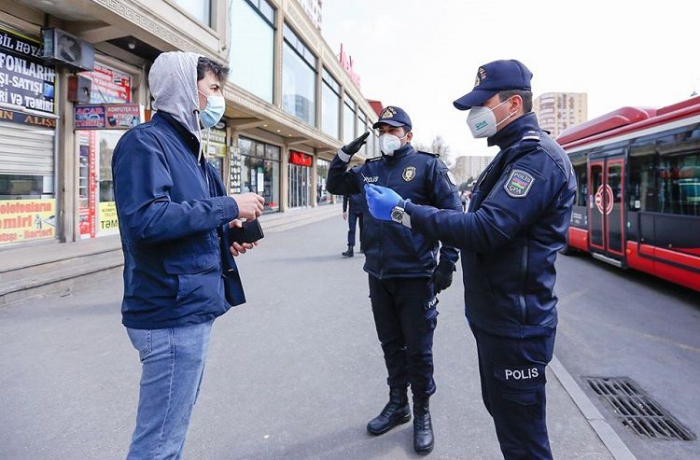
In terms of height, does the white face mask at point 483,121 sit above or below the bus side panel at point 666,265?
above

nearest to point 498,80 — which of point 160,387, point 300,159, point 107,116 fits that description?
point 160,387

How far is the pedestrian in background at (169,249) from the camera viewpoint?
1.48 metres

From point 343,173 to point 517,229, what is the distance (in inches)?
71.1

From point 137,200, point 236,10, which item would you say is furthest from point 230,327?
point 236,10

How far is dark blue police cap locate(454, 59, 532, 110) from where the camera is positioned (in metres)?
1.86

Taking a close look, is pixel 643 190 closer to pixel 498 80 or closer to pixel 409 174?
pixel 409 174

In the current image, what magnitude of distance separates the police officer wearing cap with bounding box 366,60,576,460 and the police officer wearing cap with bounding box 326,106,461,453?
81 cm

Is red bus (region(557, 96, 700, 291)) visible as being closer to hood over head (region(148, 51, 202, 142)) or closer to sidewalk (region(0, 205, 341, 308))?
hood over head (region(148, 51, 202, 142))

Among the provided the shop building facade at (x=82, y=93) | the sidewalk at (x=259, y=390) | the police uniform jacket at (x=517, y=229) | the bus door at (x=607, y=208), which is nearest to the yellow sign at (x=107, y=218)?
A: the shop building facade at (x=82, y=93)

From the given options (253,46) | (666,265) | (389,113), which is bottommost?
(666,265)

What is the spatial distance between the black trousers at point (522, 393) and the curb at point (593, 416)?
3.68ft

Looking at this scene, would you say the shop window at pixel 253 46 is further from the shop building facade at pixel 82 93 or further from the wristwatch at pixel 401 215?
the wristwatch at pixel 401 215

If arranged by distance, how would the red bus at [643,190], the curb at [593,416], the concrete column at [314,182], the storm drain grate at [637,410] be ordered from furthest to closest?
the concrete column at [314,182]
the red bus at [643,190]
the storm drain grate at [637,410]
the curb at [593,416]

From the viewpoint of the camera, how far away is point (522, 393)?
175 centimetres
